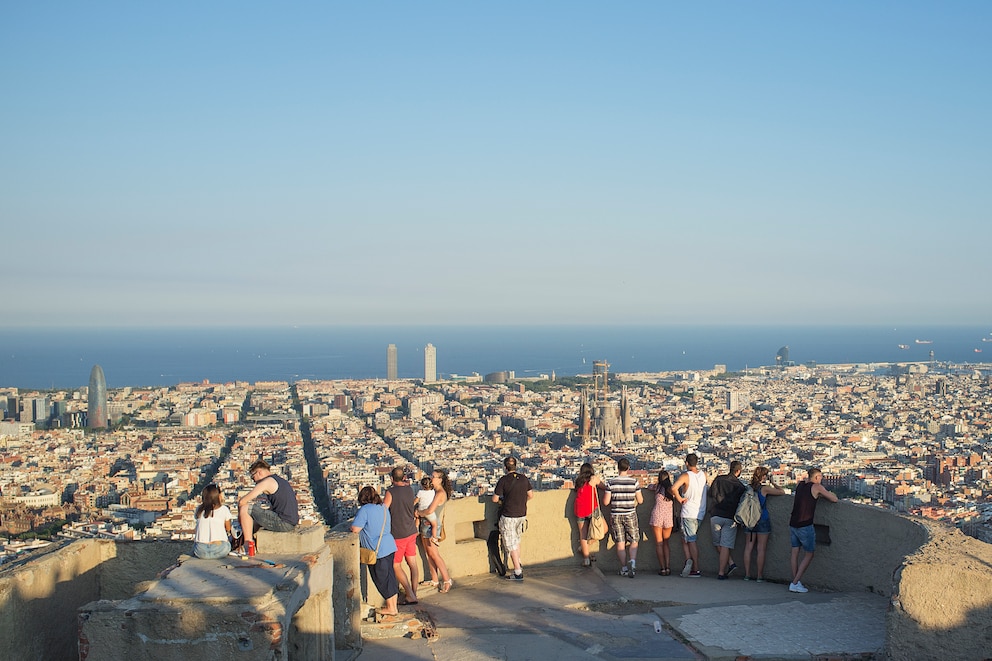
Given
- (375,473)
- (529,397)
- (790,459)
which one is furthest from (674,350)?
(375,473)

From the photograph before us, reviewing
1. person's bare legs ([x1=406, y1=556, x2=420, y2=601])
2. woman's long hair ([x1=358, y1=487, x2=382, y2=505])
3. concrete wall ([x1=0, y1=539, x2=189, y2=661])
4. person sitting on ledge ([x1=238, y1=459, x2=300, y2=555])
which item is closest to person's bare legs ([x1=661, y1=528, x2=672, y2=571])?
person's bare legs ([x1=406, y1=556, x2=420, y2=601])

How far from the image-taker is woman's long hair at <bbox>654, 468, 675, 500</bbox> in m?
7.36

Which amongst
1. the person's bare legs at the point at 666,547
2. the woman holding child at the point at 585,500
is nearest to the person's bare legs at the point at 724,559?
the person's bare legs at the point at 666,547

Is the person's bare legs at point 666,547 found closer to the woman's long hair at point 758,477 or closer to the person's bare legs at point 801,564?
the woman's long hair at point 758,477

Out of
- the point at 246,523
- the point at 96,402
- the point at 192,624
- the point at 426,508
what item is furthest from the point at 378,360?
the point at 192,624

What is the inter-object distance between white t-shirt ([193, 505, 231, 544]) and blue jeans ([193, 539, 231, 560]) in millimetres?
25

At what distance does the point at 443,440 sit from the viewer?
1613 inches

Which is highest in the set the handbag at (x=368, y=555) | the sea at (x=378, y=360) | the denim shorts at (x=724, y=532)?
the handbag at (x=368, y=555)

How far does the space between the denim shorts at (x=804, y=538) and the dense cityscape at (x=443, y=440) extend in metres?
3.25

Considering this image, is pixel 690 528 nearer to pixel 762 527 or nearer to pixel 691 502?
pixel 691 502

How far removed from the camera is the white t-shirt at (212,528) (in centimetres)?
501

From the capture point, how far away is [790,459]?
3541cm

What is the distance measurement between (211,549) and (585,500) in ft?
10.8

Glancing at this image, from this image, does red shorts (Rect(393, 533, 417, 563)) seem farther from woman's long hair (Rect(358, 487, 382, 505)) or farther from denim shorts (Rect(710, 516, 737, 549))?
denim shorts (Rect(710, 516, 737, 549))
